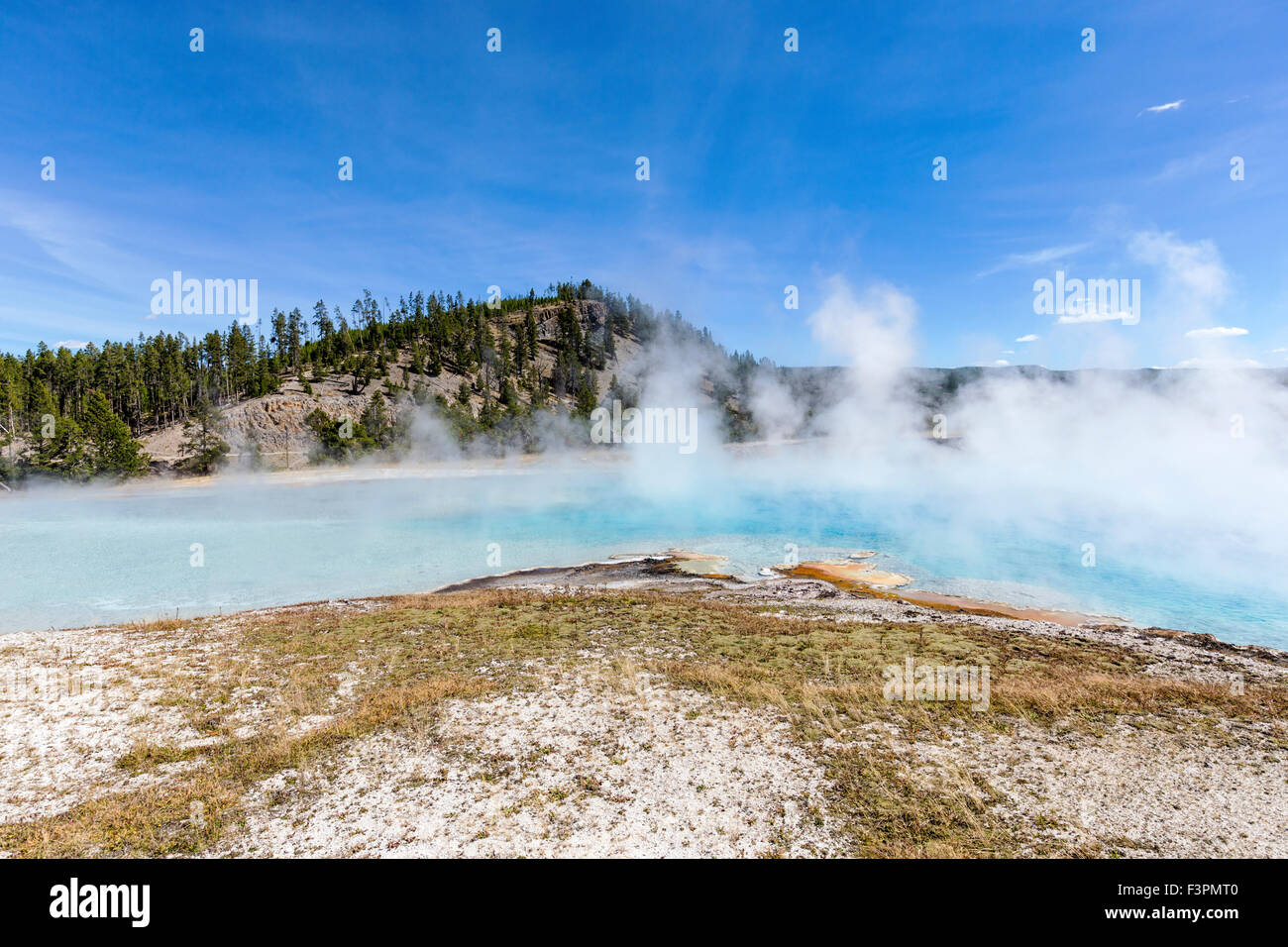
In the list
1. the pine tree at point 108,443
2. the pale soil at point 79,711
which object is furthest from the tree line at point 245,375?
the pale soil at point 79,711

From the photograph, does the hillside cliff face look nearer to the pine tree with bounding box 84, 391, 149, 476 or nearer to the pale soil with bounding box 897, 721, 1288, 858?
the pine tree with bounding box 84, 391, 149, 476

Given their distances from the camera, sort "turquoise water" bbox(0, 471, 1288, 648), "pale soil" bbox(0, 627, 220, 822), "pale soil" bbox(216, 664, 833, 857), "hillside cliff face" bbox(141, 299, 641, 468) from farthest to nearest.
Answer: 1. "hillside cliff face" bbox(141, 299, 641, 468)
2. "turquoise water" bbox(0, 471, 1288, 648)
3. "pale soil" bbox(0, 627, 220, 822)
4. "pale soil" bbox(216, 664, 833, 857)

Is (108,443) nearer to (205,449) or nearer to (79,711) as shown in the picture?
(205,449)

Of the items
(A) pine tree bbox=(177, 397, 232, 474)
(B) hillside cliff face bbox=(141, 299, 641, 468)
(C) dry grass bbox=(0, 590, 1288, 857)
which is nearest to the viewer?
(C) dry grass bbox=(0, 590, 1288, 857)

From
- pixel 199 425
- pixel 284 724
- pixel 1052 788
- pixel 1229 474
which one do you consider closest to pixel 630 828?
pixel 1052 788

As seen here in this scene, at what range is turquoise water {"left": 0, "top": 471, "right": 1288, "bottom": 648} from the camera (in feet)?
63.2

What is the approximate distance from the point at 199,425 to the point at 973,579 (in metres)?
85.1

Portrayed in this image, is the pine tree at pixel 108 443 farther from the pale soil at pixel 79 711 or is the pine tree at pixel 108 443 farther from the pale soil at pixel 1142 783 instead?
the pale soil at pixel 1142 783

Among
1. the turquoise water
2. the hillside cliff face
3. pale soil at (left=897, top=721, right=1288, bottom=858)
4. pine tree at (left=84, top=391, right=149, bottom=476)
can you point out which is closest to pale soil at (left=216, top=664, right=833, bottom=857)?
pale soil at (left=897, top=721, right=1288, bottom=858)

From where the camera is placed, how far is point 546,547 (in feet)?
94.2

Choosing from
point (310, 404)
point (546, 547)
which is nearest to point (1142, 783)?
point (546, 547)

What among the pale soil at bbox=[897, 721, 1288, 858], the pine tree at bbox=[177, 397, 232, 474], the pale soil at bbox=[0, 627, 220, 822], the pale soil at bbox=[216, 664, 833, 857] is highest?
the pine tree at bbox=[177, 397, 232, 474]

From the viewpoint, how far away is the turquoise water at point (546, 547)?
19.3 metres

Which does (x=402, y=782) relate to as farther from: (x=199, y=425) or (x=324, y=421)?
(x=199, y=425)
